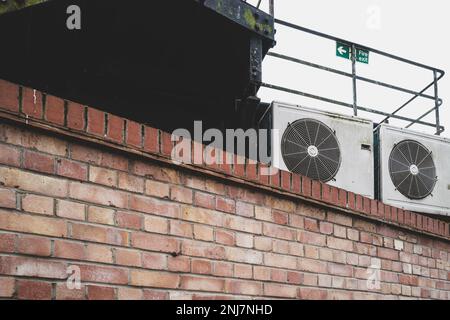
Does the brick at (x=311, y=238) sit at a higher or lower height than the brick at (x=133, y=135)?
lower

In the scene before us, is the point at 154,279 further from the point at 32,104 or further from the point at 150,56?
the point at 150,56

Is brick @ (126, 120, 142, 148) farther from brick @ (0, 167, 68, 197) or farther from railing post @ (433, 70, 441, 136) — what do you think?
railing post @ (433, 70, 441, 136)

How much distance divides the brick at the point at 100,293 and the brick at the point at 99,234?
19 centimetres

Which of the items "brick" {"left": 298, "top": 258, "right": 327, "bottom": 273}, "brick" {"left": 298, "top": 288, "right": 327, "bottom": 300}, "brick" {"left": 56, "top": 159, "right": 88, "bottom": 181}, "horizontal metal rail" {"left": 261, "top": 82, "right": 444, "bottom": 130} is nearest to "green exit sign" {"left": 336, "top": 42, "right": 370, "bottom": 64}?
"horizontal metal rail" {"left": 261, "top": 82, "right": 444, "bottom": 130}

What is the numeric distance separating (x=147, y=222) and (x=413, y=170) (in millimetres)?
3183

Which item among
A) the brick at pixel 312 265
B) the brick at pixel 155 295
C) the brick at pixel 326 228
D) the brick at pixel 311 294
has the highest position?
the brick at pixel 326 228

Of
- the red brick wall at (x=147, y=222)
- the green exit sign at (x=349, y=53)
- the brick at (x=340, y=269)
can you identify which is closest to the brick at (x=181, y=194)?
the red brick wall at (x=147, y=222)

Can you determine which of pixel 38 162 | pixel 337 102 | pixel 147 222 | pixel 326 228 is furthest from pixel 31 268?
pixel 337 102

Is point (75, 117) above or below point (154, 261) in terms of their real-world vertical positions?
above

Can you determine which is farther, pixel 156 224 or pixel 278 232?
pixel 278 232

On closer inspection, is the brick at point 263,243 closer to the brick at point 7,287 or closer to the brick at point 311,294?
the brick at point 311,294

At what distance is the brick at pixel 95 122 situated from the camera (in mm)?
2244

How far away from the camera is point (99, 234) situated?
2.21 m

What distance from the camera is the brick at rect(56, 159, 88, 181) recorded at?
2.15 meters
